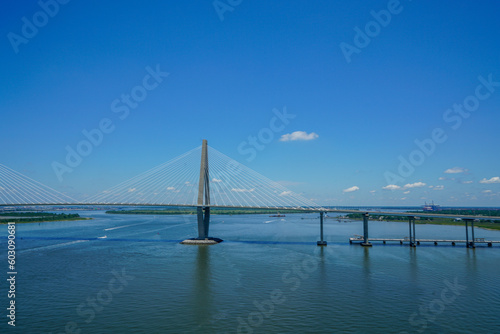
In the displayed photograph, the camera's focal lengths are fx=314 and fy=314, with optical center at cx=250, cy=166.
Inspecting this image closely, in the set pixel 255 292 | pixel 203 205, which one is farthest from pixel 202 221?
pixel 255 292

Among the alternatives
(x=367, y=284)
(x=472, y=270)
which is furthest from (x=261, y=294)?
(x=472, y=270)

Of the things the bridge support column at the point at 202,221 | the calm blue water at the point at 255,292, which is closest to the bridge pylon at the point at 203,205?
the bridge support column at the point at 202,221

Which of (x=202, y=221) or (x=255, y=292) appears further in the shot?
(x=202, y=221)

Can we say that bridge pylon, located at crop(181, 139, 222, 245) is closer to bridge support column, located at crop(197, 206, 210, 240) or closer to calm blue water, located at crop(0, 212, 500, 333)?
bridge support column, located at crop(197, 206, 210, 240)

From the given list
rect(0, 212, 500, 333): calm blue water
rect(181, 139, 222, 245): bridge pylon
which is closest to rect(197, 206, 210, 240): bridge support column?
rect(181, 139, 222, 245): bridge pylon

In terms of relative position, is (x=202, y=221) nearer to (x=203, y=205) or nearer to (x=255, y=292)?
(x=203, y=205)
